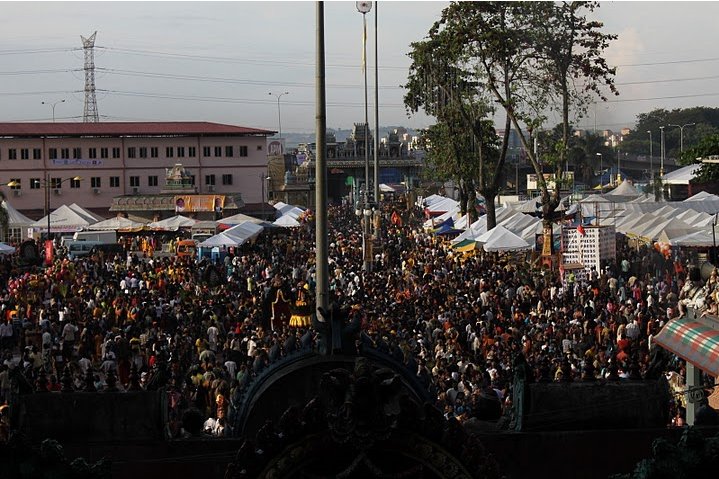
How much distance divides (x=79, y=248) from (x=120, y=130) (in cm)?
3833

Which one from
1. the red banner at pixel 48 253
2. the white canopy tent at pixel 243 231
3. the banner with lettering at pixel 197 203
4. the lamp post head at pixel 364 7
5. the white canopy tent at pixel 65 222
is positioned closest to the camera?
the red banner at pixel 48 253

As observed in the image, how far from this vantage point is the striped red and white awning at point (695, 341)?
47.5 feet

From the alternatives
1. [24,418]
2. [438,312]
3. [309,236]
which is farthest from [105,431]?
[309,236]

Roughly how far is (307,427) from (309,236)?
5468 centimetres

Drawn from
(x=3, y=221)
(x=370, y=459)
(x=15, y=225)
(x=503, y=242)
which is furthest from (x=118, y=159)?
(x=370, y=459)

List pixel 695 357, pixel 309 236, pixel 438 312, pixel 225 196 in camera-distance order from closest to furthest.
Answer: pixel 695 357 < pixel 438 312 < pixel 309 236 < pixel 225 196

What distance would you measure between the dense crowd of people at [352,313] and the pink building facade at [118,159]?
136 feet

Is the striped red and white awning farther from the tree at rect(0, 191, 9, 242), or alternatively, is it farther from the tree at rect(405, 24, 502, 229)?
the tree at rect(0, 191, 9, 242)

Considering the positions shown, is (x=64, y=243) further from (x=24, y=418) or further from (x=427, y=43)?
(x=24, y=418)

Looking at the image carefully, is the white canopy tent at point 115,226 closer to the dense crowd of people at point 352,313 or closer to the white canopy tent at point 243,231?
the white canopy tent at point 243,231

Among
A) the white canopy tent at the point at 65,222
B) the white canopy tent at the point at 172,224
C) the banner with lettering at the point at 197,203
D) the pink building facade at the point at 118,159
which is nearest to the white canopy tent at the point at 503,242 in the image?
the white canopy tent at the point at 172,224

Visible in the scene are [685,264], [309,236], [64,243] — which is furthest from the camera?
[309,236]

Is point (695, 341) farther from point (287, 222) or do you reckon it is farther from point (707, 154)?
point (287, 222)

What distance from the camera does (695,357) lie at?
15164 mm
